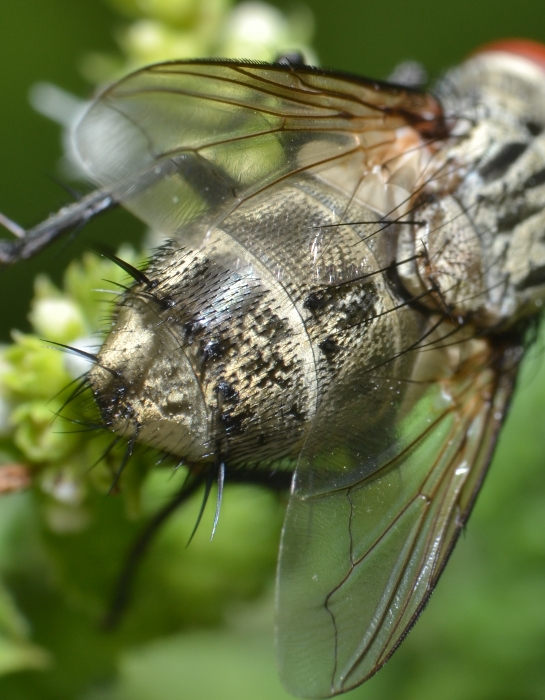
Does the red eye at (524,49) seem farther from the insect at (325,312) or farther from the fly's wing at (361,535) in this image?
the fly's wing at (361,535)

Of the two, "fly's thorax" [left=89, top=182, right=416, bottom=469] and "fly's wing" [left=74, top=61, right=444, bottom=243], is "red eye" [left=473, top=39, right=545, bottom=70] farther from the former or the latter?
"fly's thorax" [left=89, top=182, right=416, bottom=469]

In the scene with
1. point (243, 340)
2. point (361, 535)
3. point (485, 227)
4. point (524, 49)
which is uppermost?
point (524, 49)

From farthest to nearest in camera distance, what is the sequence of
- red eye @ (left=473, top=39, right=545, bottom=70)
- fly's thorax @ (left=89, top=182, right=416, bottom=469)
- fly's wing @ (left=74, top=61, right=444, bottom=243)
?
1. red eye @ (left=473, top=39, right=545, bottom=70)
2. fly's wing @ (left=74, top=61, right=444, bottom=243)
3. fly's thorax @ (left=89, top=182, right=416, bottom=469)

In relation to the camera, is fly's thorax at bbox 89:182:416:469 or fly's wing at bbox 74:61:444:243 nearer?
fly's thorax at bbox 89:182:416:469

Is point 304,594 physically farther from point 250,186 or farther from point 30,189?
point 30,189

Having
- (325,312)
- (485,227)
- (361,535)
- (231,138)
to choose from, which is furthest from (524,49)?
(361,535)

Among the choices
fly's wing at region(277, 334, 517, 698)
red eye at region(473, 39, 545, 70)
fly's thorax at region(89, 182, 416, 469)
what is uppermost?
red eye at region(473, 39, 545, 70)

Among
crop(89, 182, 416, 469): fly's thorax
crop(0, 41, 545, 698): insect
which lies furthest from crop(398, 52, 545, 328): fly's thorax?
crop(89, 182, 416, 469): fly's thorax

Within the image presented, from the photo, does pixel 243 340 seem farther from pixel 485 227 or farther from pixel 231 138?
pixel 485 227
